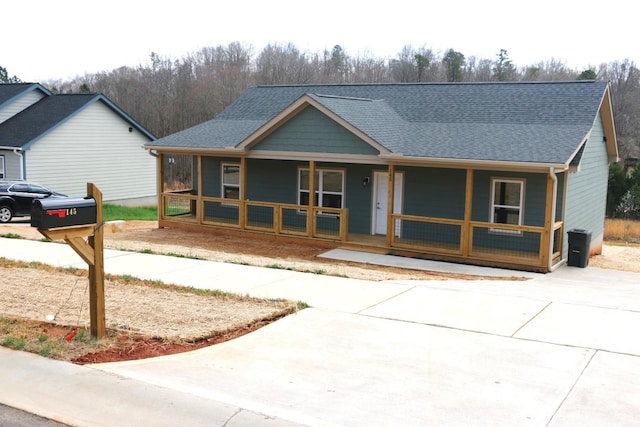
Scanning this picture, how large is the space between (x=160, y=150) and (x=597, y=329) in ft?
54.1

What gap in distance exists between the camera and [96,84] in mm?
68938

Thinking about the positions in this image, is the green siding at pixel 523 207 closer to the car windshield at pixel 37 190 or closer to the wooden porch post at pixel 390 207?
the wooden porch post at pixel 390 207

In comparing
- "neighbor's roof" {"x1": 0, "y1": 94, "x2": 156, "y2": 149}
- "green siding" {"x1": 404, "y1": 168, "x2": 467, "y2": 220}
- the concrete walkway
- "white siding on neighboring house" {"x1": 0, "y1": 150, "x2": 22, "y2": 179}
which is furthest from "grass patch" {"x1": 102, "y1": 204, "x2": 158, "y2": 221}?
the concrete walkway

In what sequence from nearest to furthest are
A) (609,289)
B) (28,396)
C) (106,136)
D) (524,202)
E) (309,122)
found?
(28,396), (609,289), (524,202), (309,122), (106,136)

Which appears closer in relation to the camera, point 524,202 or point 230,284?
point 230,284

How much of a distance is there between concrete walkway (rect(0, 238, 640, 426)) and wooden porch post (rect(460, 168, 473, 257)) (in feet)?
18.7

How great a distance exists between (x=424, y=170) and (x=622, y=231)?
16139mm

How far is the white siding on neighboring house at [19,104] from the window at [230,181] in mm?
14465

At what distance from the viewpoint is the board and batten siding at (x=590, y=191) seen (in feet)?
59.9

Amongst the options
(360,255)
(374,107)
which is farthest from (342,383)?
(374,107)

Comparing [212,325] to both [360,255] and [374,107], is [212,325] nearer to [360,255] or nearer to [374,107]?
[360,255]

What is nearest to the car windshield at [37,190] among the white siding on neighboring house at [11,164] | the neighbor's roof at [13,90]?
the white siding on neighboring house at [11,164]

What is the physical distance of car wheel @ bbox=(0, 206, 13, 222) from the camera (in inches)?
934

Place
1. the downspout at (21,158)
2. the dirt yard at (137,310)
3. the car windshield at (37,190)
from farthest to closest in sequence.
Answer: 1. the downspout at (21,158)
2. the car windshield at (37,190)
3. the dirt yard at (137,310)
